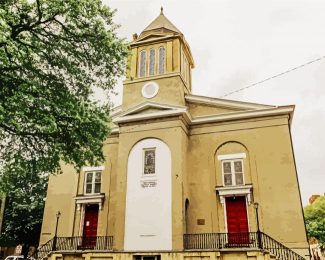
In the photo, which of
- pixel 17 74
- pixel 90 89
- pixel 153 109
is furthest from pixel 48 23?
pixel 153 109

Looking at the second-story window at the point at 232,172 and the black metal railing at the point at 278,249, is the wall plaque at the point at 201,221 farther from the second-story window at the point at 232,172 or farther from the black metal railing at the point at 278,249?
the black metal railing at the point at 278,249

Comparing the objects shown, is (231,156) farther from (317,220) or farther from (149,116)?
(317,220)

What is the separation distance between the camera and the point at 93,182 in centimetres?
2152

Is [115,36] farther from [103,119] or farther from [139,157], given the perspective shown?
[139,157]

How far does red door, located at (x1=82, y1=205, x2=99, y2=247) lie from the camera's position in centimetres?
1982

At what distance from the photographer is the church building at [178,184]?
17125mm

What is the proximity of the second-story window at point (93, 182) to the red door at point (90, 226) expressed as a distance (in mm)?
1026

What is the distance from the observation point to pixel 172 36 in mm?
22703

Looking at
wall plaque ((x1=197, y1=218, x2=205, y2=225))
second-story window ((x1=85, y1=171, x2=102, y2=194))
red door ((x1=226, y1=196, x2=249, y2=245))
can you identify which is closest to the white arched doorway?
wall plaque ((x1=197, y1=218, x2=205, y2=225))

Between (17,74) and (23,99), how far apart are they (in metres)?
1.50

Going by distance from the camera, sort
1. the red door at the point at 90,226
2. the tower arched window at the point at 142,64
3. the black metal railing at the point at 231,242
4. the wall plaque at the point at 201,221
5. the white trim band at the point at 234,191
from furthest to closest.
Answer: the tower arched window at the point at 142,64
the red door at the point at 90,226
the wall plaque at the point at 201,221
the white trim band at the point at 234,191
the black metal railing at the point at 231,242

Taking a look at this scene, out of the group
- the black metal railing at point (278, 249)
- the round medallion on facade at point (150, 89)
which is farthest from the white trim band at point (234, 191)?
the round medallion on facade at point (150, 89)

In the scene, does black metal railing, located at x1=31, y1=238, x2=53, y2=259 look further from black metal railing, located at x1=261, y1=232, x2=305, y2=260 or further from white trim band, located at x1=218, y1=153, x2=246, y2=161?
black metal railing, located at x1=261, y1=232, x2=305, y2=260

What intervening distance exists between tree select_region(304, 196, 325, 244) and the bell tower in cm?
3100
